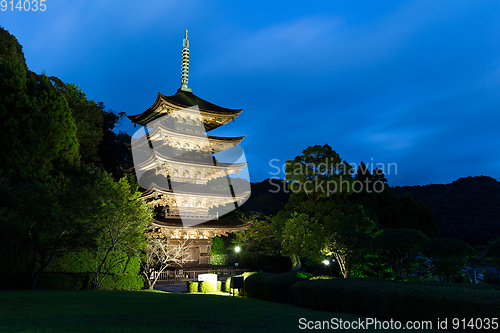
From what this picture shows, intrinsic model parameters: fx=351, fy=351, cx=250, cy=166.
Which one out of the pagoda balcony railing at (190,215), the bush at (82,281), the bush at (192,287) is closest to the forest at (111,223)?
the bush at (82,281)

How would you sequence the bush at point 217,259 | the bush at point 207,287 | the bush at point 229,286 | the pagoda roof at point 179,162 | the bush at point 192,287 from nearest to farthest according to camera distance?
the bush at point 229,286
the bush at point 207,287
the bush at point 192,287
the pagoda roof at point 179,162
the bush at point 217,259

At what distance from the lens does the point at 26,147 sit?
81.7ft

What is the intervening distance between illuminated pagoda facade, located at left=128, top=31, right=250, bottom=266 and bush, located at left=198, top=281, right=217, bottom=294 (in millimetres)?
7470

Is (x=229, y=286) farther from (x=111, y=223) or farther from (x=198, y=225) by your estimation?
(x=198, y=225)

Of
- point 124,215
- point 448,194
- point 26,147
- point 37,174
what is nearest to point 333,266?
point 124,215

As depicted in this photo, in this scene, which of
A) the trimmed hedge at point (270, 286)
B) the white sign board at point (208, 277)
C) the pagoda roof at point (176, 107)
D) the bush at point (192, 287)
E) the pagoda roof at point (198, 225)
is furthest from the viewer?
the pagoda roof at point (176, 107)

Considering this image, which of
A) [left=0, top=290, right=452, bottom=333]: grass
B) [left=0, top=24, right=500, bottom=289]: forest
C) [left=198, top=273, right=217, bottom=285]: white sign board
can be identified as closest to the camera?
[left=0, top=290, right=452, bottom=333]: grass

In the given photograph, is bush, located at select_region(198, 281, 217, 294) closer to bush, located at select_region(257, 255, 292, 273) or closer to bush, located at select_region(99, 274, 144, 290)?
bush, located at select_region(99, 274, 144, 290)

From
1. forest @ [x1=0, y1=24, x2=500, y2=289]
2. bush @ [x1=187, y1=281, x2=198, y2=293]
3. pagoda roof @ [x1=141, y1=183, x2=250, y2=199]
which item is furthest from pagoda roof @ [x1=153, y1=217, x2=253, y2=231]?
bush @ [x1=187, y1=281, x2=198, y2=293]

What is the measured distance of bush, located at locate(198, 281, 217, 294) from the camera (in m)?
20.9

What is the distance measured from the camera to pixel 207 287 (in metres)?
20.9

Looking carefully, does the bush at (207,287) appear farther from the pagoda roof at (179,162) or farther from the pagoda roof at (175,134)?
the pagoda roof at (175,134)

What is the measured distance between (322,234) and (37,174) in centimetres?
2158

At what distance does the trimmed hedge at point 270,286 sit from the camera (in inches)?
590
